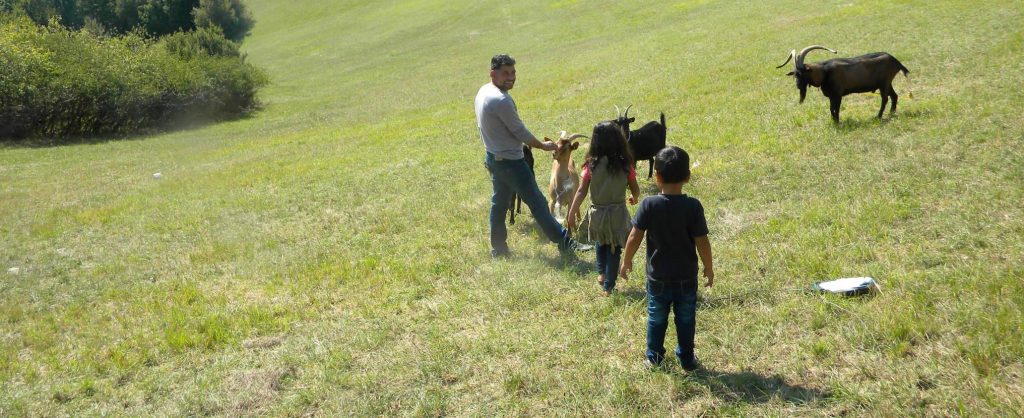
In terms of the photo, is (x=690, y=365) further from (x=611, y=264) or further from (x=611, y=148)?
(x=611, y=148)

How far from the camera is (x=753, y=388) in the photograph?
4797mm

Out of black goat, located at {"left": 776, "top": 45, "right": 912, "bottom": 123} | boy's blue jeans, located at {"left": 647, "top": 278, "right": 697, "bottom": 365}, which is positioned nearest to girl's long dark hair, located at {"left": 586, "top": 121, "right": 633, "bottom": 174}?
boy's blue jeans, located at {"left": 647, "top": 278, "right": 697, "bottom": 365}

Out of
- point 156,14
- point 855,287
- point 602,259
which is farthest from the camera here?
point 156,14

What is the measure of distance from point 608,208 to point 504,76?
6.09ft

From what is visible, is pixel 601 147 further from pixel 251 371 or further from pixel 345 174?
pixel 345 174

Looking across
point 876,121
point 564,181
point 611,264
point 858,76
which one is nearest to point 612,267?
point 611,264

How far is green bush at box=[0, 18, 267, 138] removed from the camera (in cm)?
2908

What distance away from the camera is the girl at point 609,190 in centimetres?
643

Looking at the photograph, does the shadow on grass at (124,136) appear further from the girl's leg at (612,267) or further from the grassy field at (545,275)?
the girl's leg at (612,267)

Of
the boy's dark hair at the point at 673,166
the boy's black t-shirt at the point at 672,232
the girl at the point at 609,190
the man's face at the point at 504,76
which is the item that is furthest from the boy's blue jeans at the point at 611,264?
the man's face at the point at 504,76

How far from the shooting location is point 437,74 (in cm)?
3556

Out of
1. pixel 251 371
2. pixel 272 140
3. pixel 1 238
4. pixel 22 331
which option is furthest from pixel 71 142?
pixel 251 371

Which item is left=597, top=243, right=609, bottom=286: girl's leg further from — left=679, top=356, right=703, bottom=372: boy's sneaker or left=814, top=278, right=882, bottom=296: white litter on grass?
left=814, top=278, right=882, bottom=296: white litter on grass

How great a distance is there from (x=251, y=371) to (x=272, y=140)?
1941 cm
